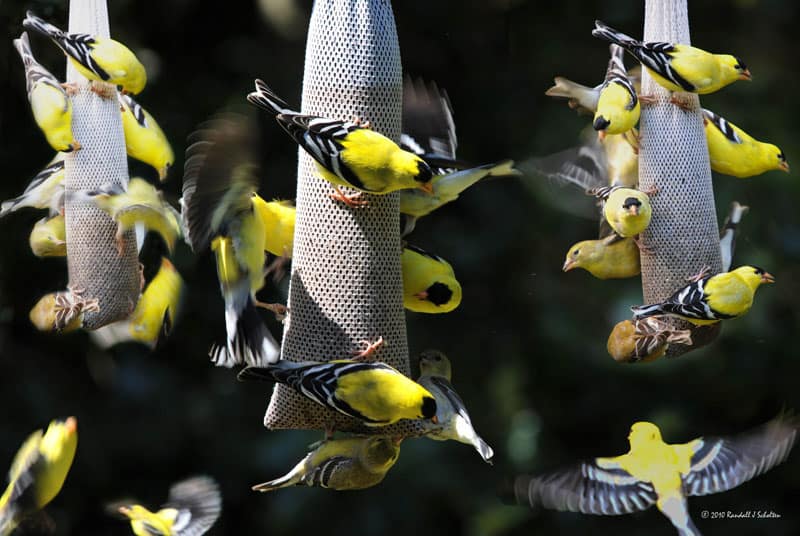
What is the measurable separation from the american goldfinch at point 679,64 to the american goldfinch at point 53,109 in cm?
131

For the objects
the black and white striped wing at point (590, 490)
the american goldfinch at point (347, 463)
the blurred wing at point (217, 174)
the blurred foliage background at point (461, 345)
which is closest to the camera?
the blurred wing at point (217, 174)

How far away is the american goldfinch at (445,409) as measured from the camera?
2.37m

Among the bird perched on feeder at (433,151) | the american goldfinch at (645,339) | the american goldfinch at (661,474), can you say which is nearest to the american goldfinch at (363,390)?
the bird perched on feeder at (433,151)

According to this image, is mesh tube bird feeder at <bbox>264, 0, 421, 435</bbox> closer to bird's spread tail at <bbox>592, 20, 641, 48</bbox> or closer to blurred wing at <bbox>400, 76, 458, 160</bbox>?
blurred wing at <bbox>400, 76, 458, 160</bbox>

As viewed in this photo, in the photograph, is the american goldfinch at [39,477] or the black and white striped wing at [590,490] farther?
the american goldfinch at [39,477]

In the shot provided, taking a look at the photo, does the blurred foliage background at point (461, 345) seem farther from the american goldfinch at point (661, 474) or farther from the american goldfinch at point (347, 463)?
the american goldfinch at point (347, 463)

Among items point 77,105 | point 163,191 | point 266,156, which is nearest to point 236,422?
point 266,156

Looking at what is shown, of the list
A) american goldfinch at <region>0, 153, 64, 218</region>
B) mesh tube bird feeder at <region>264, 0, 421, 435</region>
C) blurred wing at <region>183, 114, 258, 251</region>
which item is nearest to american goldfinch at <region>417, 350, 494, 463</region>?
mesh tube bird feeder at <region>264, 0, 421, 435</region>

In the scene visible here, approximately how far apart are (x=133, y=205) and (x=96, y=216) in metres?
0.10

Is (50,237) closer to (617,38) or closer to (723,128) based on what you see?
(617,38)

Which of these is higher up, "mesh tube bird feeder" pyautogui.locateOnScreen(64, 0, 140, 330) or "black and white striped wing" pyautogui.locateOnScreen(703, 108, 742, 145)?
"black and white striped wing" pyautogui.locateOnScreen(703, 108, 742, 145)

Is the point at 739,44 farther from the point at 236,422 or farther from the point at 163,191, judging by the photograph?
the point at 236,422

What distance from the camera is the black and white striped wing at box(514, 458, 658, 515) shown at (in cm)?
292

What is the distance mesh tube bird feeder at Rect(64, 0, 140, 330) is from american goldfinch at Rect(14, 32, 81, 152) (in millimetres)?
24
